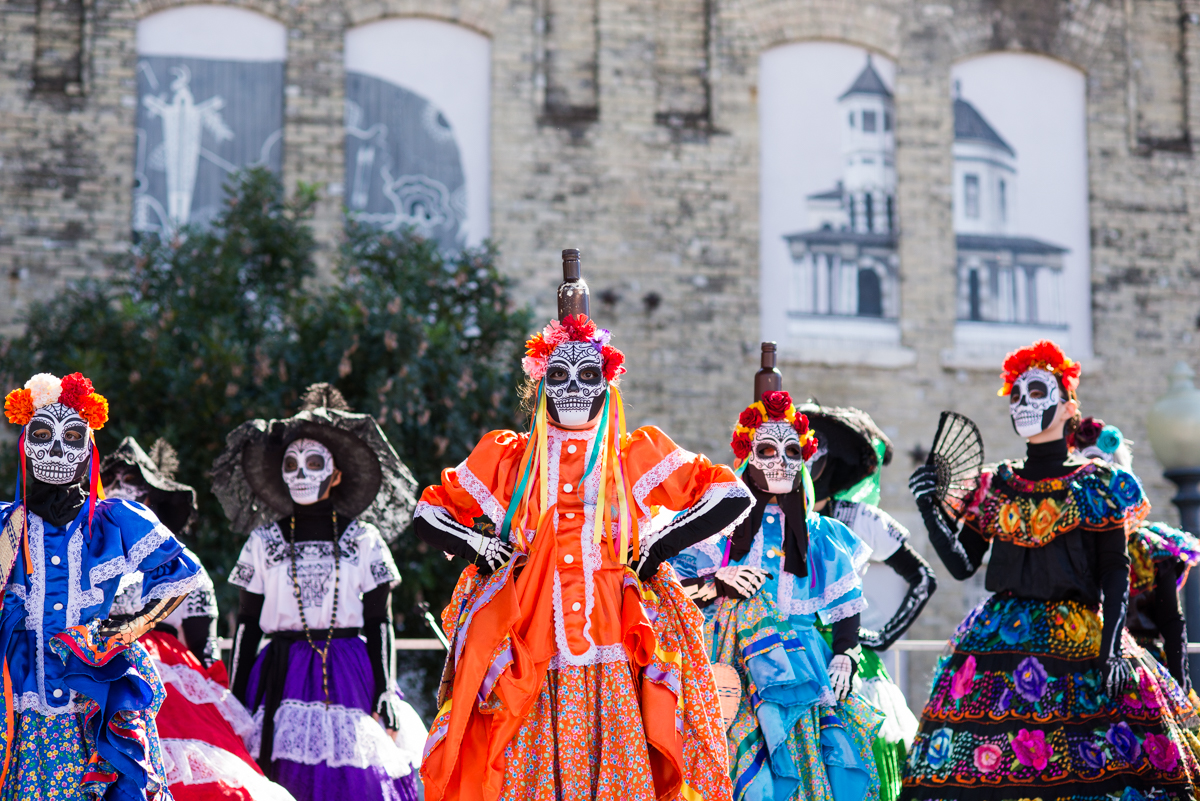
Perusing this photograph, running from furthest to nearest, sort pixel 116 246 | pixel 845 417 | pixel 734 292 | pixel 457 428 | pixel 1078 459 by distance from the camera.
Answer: pixel 734 292 → pixel 116 246 → pixel 457 428 → pixel 845 417 → pixel 1078 459

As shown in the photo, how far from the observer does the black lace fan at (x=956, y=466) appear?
5.98 metres

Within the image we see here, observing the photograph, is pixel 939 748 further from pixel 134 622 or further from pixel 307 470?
pixel 134 622

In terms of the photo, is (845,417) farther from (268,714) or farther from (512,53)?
(512,53)

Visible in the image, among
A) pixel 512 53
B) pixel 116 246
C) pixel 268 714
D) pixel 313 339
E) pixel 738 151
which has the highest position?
pixel 512 53

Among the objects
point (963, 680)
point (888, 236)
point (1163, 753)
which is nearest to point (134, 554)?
point (963, 680)

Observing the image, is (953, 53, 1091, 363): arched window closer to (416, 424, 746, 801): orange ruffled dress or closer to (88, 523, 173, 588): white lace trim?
(416, 424, 746, 801): orange ruffled dress

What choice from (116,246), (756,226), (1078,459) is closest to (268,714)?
(1078,459)

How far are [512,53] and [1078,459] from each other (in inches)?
297

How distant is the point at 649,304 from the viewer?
11859mm

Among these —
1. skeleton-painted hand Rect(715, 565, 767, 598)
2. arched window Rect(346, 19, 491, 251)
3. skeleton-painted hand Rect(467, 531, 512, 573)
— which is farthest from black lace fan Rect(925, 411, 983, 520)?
arched window Rect(346, 19, 491, 251)

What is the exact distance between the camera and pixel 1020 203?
42.2 ft

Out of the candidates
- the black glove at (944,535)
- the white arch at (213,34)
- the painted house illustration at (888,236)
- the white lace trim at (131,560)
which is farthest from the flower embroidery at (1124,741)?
the white arch at (213,34)

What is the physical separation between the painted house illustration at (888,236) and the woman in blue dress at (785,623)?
690cm

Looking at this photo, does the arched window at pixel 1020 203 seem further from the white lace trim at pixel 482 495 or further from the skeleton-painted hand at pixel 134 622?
the skeleton-painted hand at pixel 134 622
